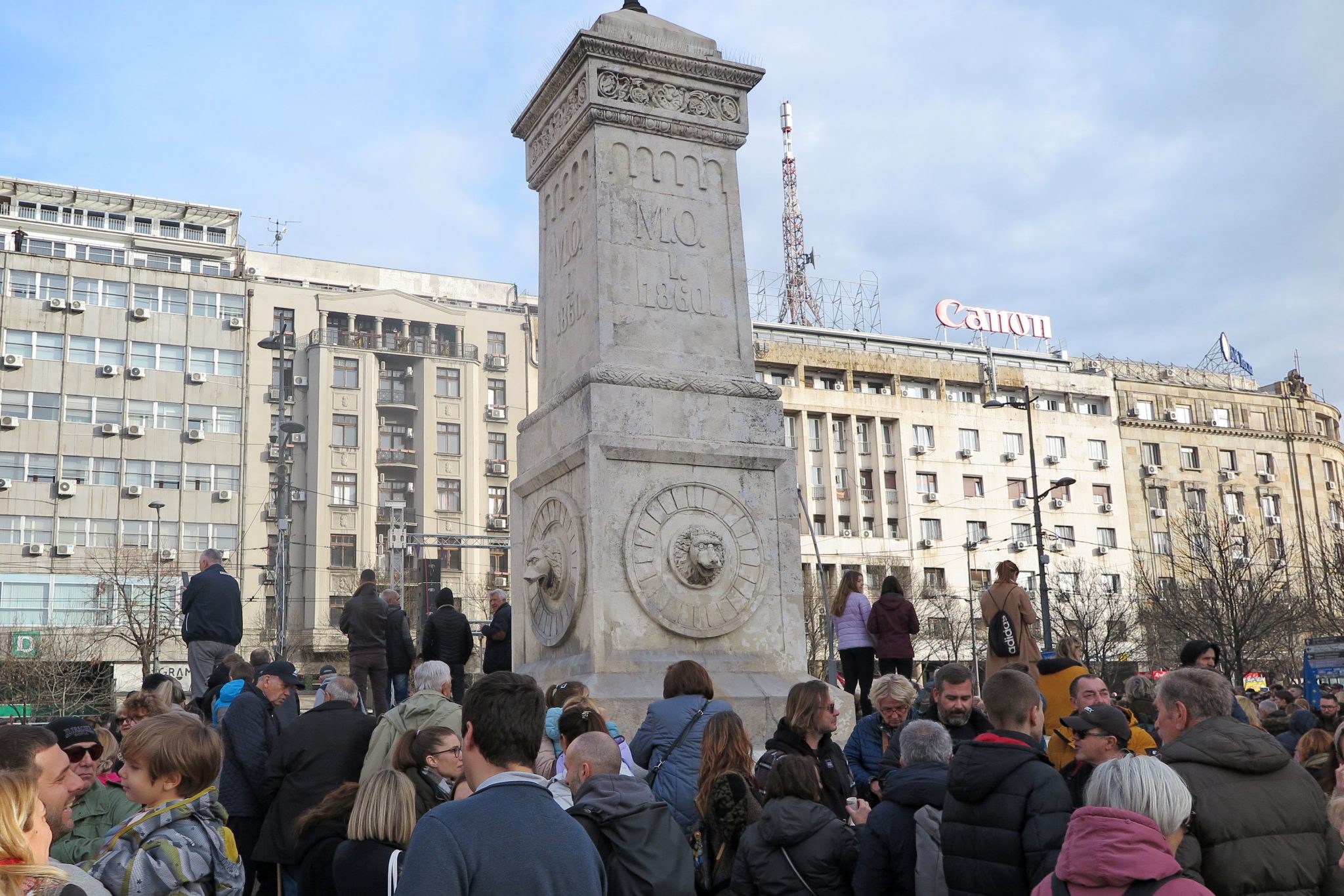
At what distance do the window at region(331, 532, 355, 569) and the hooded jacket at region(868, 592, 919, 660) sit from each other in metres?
58.0

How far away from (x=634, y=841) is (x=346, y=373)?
6741 centimetres

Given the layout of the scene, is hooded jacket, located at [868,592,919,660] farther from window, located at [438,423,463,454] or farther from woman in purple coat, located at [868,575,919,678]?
window, located at [438,423,463,454]

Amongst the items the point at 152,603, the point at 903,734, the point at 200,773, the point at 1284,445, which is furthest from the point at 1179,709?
the point at 1284,445

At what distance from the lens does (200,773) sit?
5.09 meters

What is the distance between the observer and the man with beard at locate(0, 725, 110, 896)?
4.30 m

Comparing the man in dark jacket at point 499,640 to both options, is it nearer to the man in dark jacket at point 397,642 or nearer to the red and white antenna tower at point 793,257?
the man in dark jacket at point 397,642

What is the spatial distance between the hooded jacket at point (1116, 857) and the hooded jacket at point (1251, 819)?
4.14 feet

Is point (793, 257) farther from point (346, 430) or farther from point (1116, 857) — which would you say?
point (1116, 857)

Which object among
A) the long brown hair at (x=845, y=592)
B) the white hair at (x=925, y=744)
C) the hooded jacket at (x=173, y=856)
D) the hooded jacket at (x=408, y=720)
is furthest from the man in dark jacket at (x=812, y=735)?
the long brown hair at (x=845, y=592)

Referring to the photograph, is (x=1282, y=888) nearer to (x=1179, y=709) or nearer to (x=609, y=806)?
(x=1179, y=709)

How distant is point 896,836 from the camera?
607 cm

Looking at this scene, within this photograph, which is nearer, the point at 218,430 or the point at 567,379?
the point at 567,379

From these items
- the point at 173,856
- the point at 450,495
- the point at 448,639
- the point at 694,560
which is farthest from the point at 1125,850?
the point at 450,495

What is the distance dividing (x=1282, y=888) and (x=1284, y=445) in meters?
89.2
